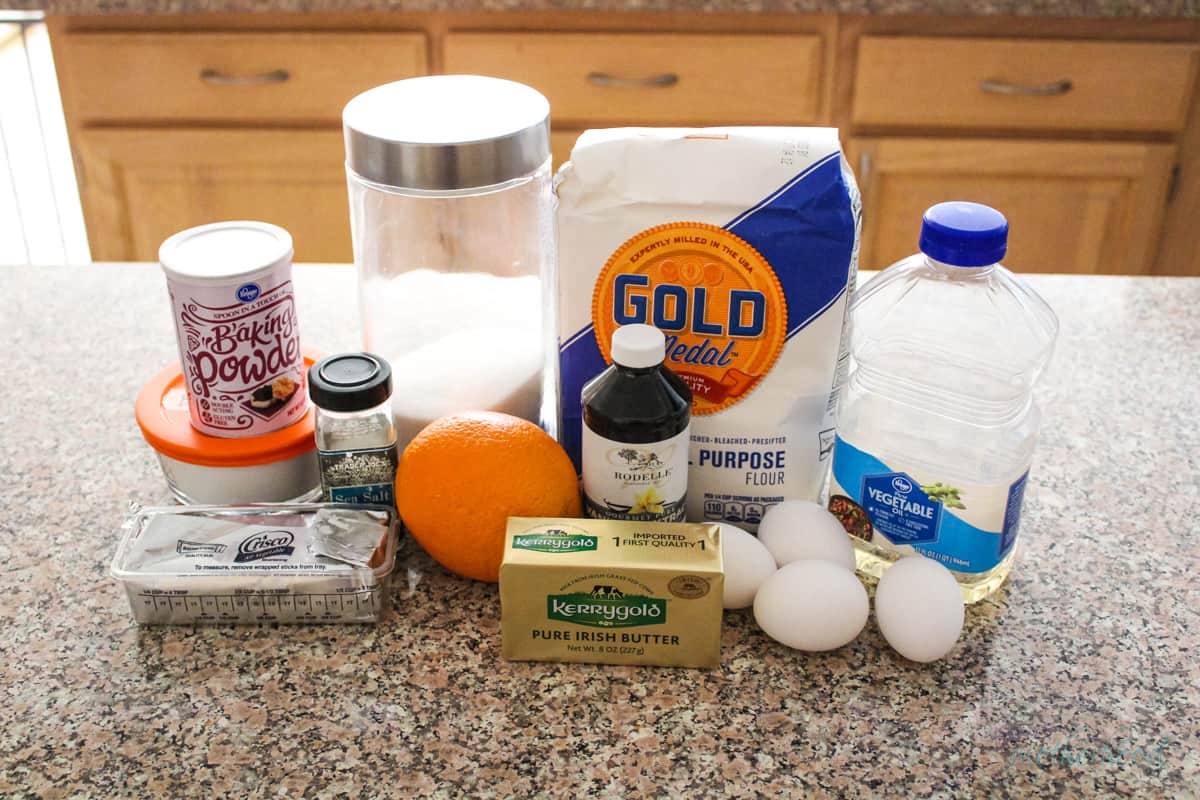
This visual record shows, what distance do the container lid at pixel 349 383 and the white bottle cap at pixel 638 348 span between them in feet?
0.58

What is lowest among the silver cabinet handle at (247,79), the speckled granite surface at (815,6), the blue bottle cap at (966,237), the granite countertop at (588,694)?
the granite countertop at (588,694)

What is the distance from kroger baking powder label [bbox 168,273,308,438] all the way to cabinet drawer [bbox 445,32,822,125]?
1273 mm

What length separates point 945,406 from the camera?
841mm

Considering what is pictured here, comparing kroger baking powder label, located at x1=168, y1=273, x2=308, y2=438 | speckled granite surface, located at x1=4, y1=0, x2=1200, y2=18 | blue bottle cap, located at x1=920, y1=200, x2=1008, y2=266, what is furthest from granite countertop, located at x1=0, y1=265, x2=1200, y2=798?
speckled granite surface, located at x1=4, y1=0, x2=1200, y2=18

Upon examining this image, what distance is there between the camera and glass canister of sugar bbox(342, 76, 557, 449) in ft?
2.61

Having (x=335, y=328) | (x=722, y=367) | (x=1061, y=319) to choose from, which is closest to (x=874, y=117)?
(x=1061, y=319)

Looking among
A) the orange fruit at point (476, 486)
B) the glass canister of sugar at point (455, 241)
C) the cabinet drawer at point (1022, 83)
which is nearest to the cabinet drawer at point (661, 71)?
the cabinet drawer at point (1022, 83)

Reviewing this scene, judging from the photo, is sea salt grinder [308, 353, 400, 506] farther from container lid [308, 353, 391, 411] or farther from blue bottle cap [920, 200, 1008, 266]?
blue bottle cap [920, 200, 1008, 266]

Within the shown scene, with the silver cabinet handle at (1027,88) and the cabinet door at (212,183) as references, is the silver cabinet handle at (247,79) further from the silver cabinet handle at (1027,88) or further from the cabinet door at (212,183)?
the silver cabinet handle at (1027,88)

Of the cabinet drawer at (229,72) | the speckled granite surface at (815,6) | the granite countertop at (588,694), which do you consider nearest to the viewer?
the granite countertop at (588,694)

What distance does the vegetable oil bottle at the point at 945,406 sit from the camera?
0.76 meters

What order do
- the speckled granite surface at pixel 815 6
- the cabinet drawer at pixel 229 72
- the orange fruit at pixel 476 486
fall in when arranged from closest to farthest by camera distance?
the orange fruit at pixel 476 486 < the speckled granite surface at pixel 815 6 < the cabinet drawer at pixel 229 72

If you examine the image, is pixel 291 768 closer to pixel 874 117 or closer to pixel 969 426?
pixel 969 426

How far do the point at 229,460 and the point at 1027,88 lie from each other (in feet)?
5.48
